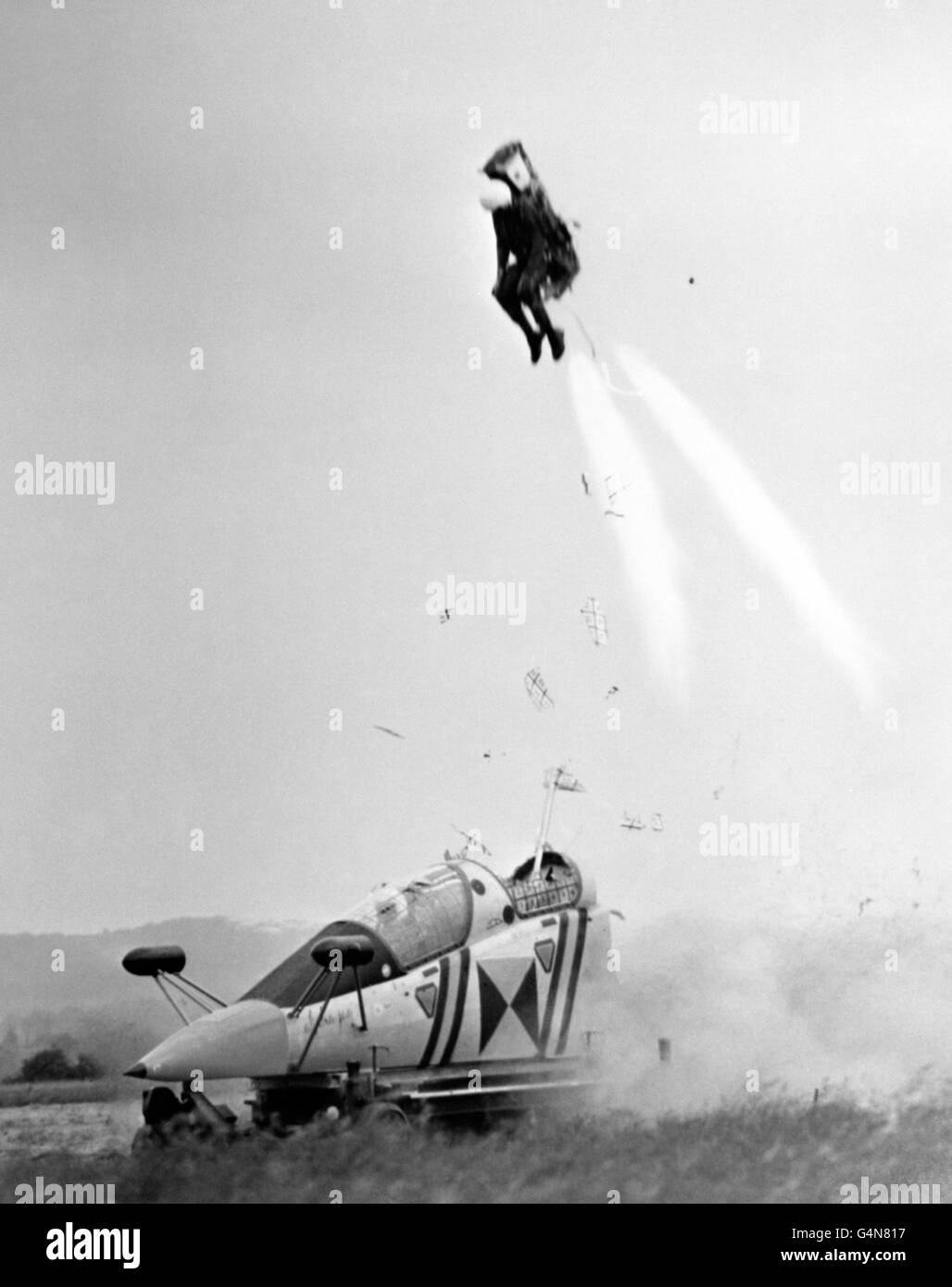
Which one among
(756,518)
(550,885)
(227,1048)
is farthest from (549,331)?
(227,1048)

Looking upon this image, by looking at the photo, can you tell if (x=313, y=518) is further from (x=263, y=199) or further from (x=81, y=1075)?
(x=81, y=1075)

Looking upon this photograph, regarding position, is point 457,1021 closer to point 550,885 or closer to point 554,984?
point 554,984

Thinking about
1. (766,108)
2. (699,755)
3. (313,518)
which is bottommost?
(699,755)

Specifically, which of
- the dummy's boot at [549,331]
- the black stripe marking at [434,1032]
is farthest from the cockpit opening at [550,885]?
the dummy's boot at [549,331]

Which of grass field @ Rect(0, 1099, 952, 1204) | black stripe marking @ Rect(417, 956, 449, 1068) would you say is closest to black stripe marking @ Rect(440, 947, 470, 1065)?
black stripe marking @ Rect(417, 956, 449, 1068)

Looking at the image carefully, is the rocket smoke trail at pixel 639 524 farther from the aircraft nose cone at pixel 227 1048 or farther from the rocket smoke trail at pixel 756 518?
the aircraft nose cone at pixel 227 1048

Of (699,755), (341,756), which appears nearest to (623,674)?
(699,755)
